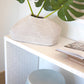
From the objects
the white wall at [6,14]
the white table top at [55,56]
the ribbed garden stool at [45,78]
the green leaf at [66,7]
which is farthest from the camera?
the white wall at [6,14]

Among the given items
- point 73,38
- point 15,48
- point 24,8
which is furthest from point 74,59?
point 24,8

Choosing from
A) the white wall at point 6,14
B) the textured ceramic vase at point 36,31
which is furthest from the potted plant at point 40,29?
the white wall at point 6,14

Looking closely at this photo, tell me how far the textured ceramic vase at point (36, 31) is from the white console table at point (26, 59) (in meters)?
0.04

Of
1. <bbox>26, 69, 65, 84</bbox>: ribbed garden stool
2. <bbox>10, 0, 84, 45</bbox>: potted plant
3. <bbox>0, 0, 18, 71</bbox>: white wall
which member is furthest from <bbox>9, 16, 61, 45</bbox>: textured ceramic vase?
<bbox>0, 0, 18, 71</bbox>: white wall

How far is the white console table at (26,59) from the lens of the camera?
827 millimetres

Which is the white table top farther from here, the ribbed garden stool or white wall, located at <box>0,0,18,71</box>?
white wall, located at <box>0,0,18,71</box>

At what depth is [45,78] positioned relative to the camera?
1129mm

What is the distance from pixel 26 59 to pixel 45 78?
1.08 feet

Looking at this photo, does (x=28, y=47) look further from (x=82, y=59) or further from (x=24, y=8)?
(x=24, y=8)

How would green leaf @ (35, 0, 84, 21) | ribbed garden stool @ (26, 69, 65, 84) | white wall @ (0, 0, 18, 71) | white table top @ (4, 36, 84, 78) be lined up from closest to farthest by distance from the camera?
white table top @ (4, 36, 84, 78)
green leaf @ (35, 0, 84, 21)
ribbed garden stool @ (26, 69, 65, 84)
white wall @ (0, 0, 18, 71)

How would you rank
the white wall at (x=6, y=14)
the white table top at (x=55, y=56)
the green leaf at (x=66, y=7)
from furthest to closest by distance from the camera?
the white wall at (x=6, y=14)
the green leaf at (x=66, y=7)
the white table top at (x=55, y=56)

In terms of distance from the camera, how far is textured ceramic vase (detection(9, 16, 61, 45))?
1.03m

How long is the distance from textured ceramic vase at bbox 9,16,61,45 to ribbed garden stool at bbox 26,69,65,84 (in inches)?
10.6

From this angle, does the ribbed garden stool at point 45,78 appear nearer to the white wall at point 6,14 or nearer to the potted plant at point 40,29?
the potted plant at point 40,29
